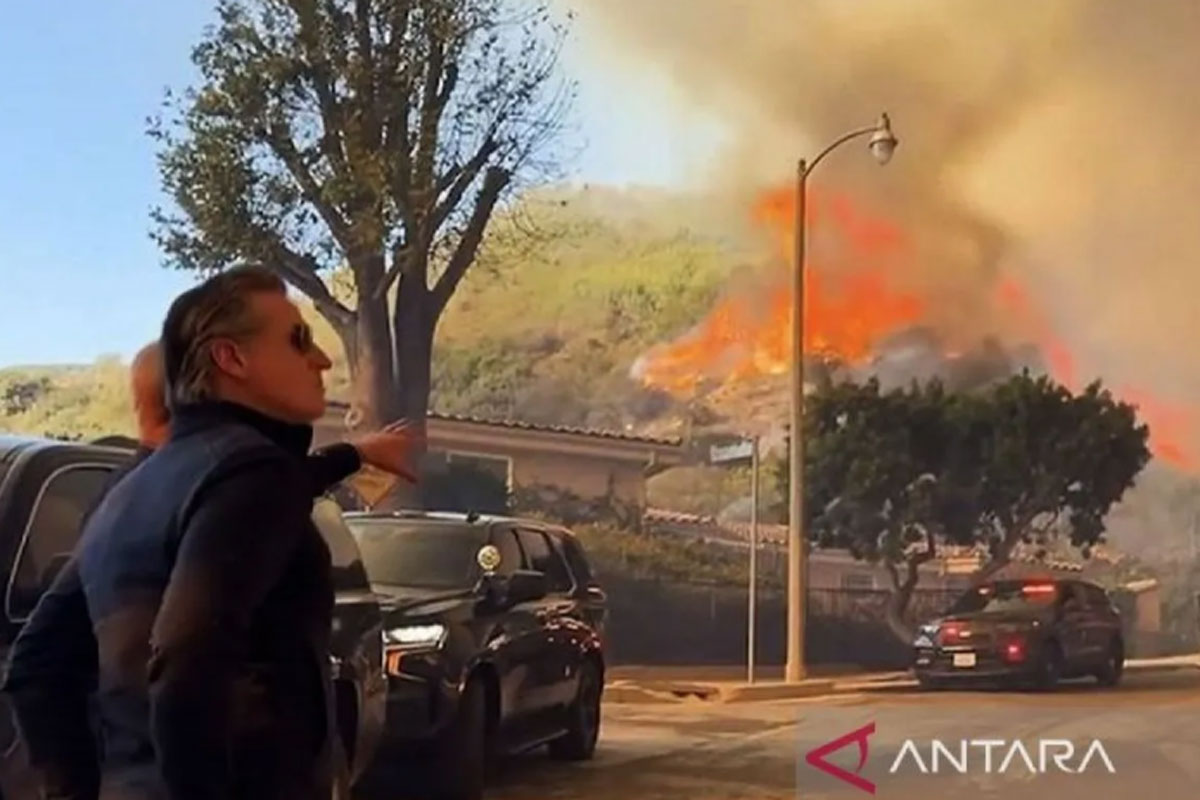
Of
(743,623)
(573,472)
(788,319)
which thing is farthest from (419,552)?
(788,319)

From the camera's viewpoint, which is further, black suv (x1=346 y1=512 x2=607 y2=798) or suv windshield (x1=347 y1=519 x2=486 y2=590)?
suv windshield (x1=347 y1=519 x2=486 y2=590)

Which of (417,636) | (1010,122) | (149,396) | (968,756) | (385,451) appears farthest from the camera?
(1010,122)

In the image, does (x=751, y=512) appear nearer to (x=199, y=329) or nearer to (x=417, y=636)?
(x=417, y=636)

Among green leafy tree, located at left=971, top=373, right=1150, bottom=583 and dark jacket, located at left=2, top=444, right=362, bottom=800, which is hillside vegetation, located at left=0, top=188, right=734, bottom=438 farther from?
dark jacket, located at left=2, top=444, right=362, bottom=800

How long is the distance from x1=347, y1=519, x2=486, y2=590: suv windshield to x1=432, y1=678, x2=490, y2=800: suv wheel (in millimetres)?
288

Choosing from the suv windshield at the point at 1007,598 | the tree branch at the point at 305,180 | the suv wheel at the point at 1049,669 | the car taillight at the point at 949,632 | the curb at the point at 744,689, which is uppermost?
the tree branch at the point at 305,180

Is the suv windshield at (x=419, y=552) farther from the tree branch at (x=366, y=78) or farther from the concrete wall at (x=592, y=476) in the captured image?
the tree branch at (x=366, y=78)

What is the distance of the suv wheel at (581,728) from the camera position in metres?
4.38

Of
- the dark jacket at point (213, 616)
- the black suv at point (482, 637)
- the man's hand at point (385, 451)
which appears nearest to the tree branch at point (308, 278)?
the black suv at point (482, 637)

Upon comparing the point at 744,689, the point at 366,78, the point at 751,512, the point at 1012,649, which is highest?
the point at 366,78

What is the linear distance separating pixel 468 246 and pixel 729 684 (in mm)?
1312

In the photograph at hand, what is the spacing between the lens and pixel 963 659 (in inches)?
170

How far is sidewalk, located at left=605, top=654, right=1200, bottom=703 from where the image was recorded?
14.3 ft

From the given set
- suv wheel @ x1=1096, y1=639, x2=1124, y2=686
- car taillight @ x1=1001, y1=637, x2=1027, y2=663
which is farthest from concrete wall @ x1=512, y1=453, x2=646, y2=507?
suv wheel @ x1=1096, y1=639, x2=1124, y2=686
